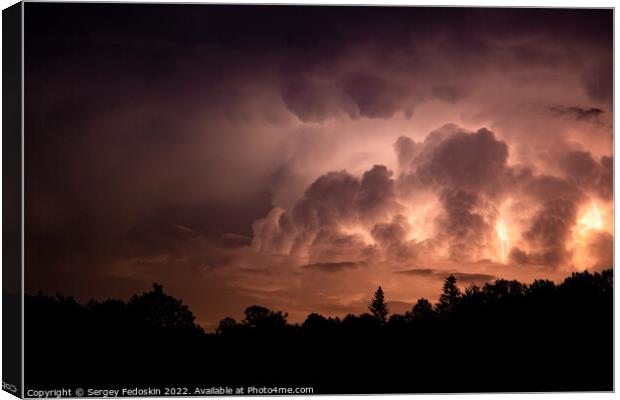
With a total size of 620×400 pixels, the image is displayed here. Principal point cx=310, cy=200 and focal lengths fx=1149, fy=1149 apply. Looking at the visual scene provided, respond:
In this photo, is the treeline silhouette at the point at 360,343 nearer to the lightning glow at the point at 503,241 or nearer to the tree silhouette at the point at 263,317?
the tree silhouette at the point at 263,317

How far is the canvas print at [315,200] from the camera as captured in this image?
468 inches

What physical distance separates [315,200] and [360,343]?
1615 mm

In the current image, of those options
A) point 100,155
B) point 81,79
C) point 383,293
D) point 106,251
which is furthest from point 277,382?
point 81,79

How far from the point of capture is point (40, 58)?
38.9 ft

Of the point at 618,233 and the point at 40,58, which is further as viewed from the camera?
the point at 618,233

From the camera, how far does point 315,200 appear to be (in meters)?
12.3

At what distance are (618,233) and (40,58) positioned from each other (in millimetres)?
6483

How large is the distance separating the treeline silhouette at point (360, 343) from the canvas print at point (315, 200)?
23mm

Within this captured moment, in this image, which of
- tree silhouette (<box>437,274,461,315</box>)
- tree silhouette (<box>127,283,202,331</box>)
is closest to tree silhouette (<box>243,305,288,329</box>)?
tree silhouette (<box>127,283,202,331</box>)

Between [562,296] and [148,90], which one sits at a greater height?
[148,90]

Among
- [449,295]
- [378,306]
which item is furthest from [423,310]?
[378,306]

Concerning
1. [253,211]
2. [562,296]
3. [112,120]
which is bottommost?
[562,296]

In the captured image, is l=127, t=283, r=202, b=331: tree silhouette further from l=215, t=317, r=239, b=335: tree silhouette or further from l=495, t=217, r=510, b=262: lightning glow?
l=495, t=217, r=510, b=262: lightning glow

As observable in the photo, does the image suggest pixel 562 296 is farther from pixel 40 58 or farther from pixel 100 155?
pixel 40 58
